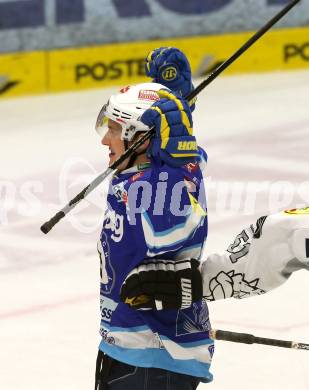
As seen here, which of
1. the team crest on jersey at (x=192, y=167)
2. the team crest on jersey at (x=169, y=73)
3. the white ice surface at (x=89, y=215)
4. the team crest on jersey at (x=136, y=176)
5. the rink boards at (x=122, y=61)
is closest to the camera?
the team crest on jersey at (x=136, y=176)

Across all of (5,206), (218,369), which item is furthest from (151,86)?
(5,206)

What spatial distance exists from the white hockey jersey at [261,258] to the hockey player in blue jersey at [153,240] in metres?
0.09

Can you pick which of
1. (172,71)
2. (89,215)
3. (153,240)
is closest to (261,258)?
(153,240)

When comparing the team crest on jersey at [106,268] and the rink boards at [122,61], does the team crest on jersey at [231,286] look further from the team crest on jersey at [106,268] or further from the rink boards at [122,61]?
the rink boards at [122,61]

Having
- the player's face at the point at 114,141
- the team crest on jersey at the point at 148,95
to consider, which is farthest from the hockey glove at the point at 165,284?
the team crest on jersey at the point at 148,95

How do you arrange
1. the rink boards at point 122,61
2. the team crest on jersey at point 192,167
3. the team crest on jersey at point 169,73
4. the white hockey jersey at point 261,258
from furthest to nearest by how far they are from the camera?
the rink boards at point 122,61 → the team crest on jersey at point 169,73 → the team crest on jersey at point 192,167 → the white hockey jersey at point 261,258

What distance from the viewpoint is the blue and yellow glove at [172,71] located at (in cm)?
Answer: 608

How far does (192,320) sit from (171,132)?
0.71 meters

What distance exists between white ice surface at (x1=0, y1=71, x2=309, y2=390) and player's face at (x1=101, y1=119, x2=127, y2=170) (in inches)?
86.6

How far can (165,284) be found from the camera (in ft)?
12.7

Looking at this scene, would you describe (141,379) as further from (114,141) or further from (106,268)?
(114,141)

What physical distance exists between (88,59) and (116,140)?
9410mm

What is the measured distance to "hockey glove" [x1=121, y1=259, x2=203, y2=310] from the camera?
388 centimetres

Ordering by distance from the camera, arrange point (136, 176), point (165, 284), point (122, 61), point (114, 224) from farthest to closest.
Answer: point (122, 61) < point (114, 224) < point (136, 176) < point (165, 284)
